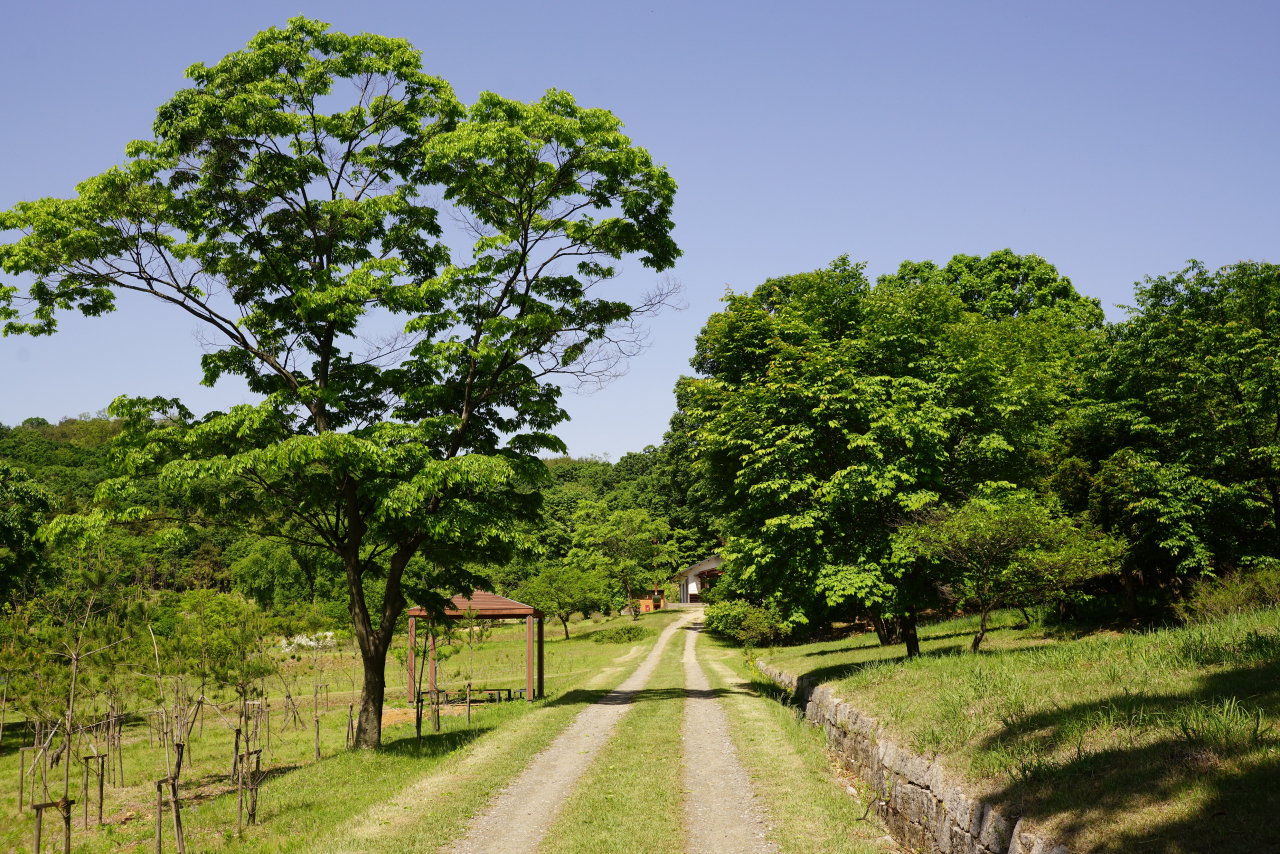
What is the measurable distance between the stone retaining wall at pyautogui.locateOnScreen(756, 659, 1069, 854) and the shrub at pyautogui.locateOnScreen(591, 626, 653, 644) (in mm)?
38762

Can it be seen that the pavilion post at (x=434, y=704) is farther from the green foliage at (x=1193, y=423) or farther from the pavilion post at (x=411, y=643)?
the green foliage at (x=1193, y=423)

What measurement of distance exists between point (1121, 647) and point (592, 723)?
10.9m

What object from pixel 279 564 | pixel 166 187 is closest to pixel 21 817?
pixel 166 187

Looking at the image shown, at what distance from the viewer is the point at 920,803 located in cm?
845

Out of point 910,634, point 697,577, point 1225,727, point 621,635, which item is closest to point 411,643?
point 910,634

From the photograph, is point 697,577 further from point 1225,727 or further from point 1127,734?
point 1225,727

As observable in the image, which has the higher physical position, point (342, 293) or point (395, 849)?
point (342, 293)

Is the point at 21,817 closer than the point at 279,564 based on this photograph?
Yes

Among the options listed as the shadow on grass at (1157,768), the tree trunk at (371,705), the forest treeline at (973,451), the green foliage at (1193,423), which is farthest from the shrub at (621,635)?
the shadow on grass at (1157,768)

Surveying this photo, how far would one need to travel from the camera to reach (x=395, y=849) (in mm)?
8477

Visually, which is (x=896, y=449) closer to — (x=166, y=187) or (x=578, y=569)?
(x=166, y=187)

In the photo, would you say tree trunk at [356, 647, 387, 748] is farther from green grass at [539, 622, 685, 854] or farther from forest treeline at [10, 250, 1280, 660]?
green grass at [539, 622, 685, 854]

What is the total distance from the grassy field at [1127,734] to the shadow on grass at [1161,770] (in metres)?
0.01

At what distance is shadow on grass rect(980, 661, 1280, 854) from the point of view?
5.12 meters
